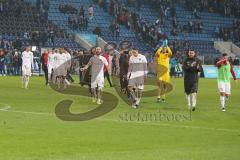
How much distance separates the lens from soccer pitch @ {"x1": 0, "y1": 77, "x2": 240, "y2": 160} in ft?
42.5

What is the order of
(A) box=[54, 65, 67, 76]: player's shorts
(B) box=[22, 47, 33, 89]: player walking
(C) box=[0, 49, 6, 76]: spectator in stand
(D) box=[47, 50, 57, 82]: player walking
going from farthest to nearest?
1. (C) box=[0, 49, 6, 76]: spectator in stand
2. (D) box=[47, 50, 57, 82]: player walking
3. (A) box=[54, 65, 67, 76]: player's shorts
4. (B) box=[22, 47, 33, 89]: player walking

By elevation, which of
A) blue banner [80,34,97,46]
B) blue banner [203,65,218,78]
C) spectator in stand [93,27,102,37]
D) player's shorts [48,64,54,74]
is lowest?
blue banner [203,65,218,78]

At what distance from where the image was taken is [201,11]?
241 feet

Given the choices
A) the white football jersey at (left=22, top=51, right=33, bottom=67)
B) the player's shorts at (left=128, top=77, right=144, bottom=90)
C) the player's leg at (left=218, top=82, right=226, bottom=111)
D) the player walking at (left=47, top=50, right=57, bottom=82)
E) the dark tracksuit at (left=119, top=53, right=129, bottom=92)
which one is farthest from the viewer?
the player walking at (left=47, top=50, right=57, bottom=82)

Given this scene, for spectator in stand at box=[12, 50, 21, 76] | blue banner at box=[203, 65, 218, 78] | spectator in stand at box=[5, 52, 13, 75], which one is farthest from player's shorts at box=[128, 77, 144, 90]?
blue banner at box=[203, 65, 218, 78]

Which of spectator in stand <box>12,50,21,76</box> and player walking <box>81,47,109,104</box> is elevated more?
player walking <box>81,47,109,104</box>

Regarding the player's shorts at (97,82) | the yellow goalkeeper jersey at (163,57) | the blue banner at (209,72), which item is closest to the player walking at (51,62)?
the yellow goalkeeper jersey at (163,57)

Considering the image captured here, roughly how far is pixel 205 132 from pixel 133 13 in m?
48.3

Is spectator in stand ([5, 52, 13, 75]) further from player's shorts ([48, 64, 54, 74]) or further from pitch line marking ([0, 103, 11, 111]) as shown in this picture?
pitch line marking ([0, 103, 11, 111])

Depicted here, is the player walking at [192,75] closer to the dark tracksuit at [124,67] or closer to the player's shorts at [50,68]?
the dark tracksuit at [124,67]

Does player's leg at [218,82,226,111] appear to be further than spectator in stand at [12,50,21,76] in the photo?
No

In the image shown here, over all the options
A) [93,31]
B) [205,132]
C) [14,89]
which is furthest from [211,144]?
[93,31]

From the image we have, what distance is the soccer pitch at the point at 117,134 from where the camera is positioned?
13.0 meters

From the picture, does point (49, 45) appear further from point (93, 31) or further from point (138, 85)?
point (138, 85)
